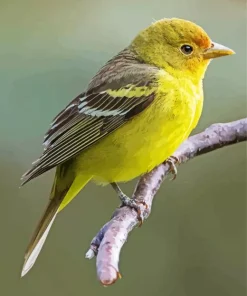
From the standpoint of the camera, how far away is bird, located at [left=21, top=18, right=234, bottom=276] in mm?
2299

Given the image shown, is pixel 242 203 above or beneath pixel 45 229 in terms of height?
above

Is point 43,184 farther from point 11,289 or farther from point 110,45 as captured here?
point 110,45

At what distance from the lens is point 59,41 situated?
373 centimetres

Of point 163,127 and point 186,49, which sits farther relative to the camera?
point 186,49

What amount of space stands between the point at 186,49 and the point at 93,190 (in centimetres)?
132

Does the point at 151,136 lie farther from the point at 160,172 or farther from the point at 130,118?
the point at 160,172

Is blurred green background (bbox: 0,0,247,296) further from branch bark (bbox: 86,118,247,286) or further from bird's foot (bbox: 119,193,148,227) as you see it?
bird's foot (bbox: 119,193,148,227)

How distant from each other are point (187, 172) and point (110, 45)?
2.30 feet

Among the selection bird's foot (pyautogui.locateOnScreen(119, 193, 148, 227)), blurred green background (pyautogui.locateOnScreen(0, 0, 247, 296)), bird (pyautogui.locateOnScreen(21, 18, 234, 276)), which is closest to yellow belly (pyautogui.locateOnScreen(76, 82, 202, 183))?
bird (pyautogui.locateOnScreen(21, 18, 234, 276))

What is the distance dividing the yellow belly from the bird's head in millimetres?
137

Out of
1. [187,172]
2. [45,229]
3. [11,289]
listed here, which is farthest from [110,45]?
[45,229]

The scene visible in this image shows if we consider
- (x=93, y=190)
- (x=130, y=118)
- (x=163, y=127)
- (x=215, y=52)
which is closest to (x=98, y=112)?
(x=130, y=118)

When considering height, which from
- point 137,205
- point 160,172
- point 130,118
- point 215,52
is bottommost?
point 137,205

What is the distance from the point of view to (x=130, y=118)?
2.34m
